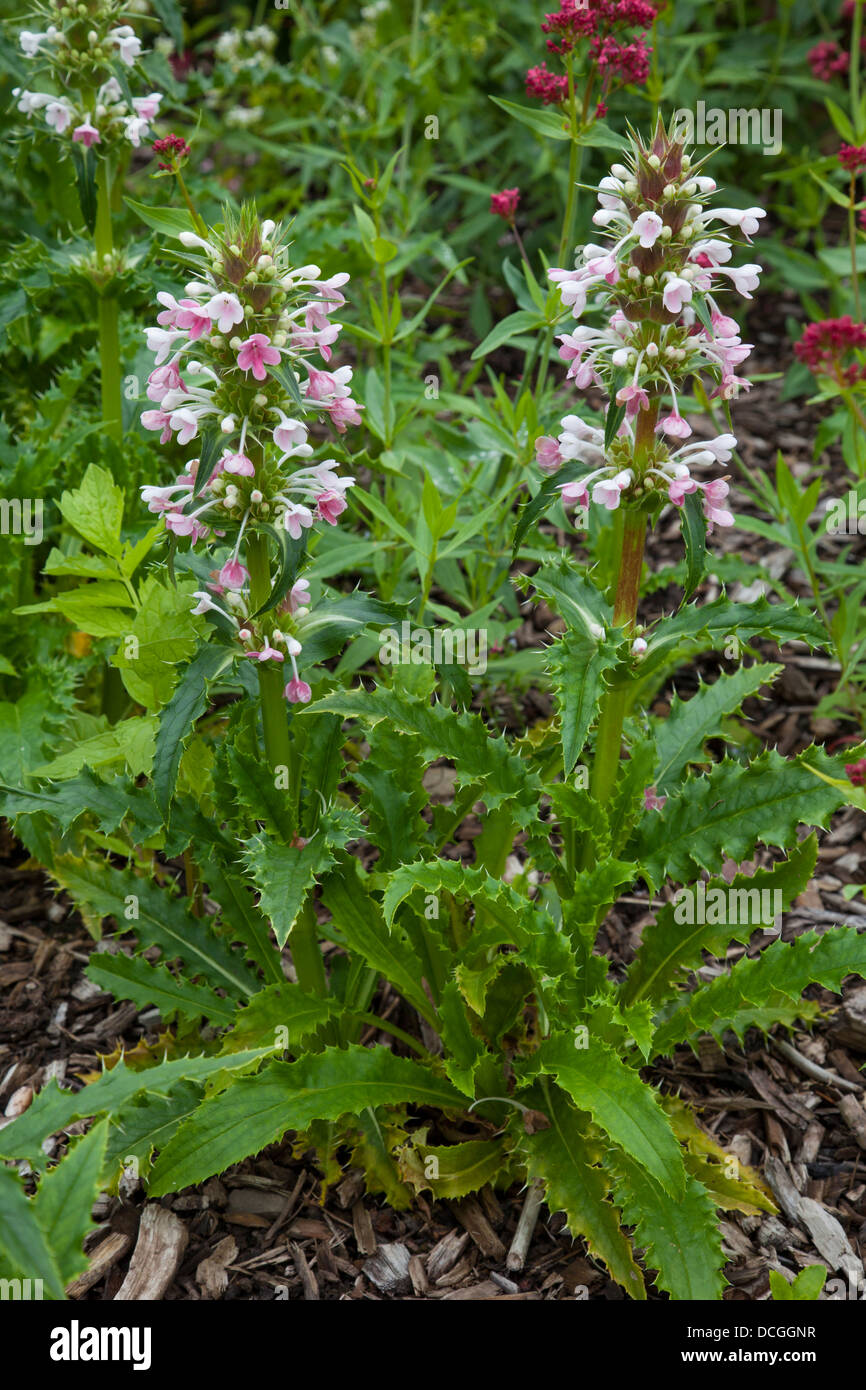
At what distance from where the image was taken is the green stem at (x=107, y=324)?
3666mm

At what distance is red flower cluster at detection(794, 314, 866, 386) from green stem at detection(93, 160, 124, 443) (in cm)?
206

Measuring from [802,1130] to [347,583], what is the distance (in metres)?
2.51

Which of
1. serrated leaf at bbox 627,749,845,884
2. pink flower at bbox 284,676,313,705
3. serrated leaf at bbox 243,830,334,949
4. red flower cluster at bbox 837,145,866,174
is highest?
red flower cluster at bbox 837,145,866,174

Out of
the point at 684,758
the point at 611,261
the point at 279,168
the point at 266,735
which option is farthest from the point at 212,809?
the point at 279,168

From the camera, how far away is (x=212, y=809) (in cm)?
306

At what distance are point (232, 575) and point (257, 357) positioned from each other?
438 mm

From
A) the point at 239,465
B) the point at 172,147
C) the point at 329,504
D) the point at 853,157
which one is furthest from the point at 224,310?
the point at 853,157

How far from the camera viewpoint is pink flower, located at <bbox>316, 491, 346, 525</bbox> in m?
2.49

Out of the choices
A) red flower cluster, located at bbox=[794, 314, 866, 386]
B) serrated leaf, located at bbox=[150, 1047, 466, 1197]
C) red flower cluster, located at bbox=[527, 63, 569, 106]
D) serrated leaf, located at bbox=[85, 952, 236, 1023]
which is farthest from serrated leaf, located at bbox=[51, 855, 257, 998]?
red flower cluster, located at bbox=[794, 314, 866, 386]

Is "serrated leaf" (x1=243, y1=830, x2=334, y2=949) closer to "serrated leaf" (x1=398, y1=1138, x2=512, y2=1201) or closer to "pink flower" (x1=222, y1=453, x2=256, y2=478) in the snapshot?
"serrated leaf" (x1=398, y1=1138, x2=512, y2=1201)

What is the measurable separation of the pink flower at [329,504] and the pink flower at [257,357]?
294 millimetres

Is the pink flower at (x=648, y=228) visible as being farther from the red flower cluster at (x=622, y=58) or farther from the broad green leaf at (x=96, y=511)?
the broad green leaf at (x=96, y=511)
